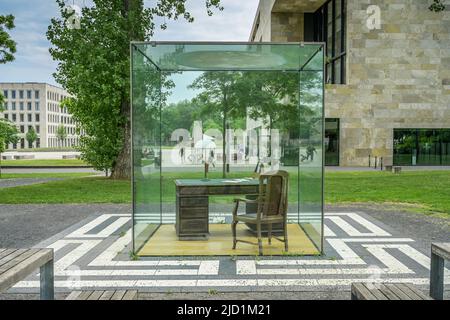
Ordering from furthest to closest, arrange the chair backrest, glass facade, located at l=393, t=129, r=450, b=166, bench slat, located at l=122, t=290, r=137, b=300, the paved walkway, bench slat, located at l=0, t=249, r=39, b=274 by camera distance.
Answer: glass facade, located at l=393, t=129, r=450, b=166 → the chair backrest → the paved walkway → bench slat, located at l=0, t=249, r=39, b=274 → bench slat, located at l=122, t=290, r=137, b=300

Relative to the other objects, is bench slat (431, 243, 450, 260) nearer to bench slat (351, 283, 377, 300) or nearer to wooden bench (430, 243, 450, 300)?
wooden bench (430, 243, 450, 300)

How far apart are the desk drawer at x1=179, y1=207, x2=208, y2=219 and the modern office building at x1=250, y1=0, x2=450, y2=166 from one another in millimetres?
25154

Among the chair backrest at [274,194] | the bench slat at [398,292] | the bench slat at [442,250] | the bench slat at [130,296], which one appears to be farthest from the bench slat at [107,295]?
the chair backrest at [274,194]

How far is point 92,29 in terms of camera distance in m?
19.6

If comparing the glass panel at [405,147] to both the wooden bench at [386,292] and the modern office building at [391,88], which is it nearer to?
the modern office building at [391,88]

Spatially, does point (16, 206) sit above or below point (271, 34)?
below

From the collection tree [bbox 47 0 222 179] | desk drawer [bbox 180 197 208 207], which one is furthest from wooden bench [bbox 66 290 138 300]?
tree [bbox 47 0 222 179]

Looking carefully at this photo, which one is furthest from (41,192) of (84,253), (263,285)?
(263,285)

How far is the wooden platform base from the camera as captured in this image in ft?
25.0

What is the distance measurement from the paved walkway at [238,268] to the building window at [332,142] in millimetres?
23754

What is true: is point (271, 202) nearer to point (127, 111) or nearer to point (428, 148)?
point (127, 111)

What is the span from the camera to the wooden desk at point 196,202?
27.6 ft

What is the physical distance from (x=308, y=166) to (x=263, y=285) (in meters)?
3.16

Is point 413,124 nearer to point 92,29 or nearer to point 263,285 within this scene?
point 92,29
